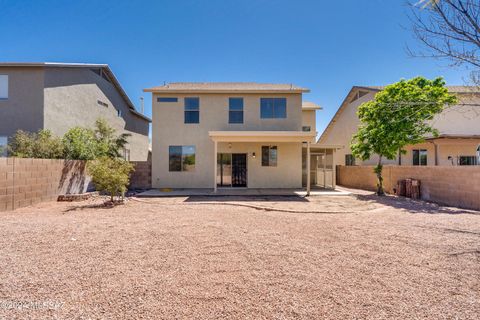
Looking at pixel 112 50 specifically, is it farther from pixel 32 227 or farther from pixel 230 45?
pixel 32 227

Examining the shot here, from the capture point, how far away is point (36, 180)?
8.91 m

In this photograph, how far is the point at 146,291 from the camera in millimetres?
3012

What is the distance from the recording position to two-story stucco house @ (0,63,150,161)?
12.4m

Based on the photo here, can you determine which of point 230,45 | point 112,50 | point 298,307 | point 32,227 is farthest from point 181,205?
point 112,50

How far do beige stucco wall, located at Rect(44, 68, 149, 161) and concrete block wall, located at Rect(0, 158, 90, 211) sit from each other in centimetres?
383

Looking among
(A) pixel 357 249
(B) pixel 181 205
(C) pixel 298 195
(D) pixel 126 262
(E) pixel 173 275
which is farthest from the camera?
(C) pixel 298 195

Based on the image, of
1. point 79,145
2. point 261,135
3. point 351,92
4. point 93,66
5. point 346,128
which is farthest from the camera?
point 346,128

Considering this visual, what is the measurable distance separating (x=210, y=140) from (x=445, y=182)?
1144 centimetres

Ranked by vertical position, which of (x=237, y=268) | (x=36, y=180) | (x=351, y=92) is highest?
(x=351, y=92)

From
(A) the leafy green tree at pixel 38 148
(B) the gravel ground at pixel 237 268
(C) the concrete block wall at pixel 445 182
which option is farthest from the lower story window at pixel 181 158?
(C) the concrete block wall at pixel 445 182

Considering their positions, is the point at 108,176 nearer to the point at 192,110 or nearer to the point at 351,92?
the point at 192,110

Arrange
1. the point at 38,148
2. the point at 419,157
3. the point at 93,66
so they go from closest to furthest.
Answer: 1. the point at 38,148
2. the point at 93,66
3. the point at 419,157

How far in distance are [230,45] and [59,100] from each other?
33.7ft

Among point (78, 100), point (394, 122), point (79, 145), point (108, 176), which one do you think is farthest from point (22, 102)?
point (394, 122)
